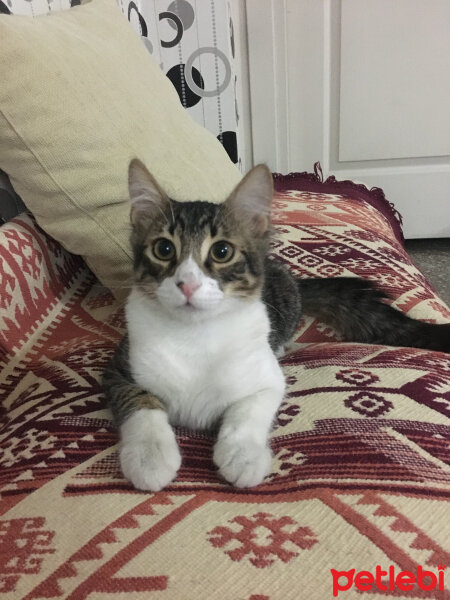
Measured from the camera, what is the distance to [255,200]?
893mm

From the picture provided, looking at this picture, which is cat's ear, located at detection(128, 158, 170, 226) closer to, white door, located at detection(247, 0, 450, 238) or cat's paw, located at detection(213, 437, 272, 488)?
cat's paw, located at detection(213, 437, 272, 488)

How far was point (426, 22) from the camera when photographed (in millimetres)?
2492

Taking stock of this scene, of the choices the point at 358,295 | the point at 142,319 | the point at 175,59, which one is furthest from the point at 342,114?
the point at 142,319

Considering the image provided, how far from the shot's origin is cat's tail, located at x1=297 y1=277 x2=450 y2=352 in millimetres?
1025

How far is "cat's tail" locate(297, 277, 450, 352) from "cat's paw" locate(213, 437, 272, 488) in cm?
51

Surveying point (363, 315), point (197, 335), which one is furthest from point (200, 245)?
point (363, 315)

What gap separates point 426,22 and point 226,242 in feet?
7.61

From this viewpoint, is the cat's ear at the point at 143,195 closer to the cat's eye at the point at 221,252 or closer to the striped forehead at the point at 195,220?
the striped forehead at the point at 195,220

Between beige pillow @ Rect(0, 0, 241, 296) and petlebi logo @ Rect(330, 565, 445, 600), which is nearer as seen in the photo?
petlebi logo @ Rect(330, 565, 445, 600)

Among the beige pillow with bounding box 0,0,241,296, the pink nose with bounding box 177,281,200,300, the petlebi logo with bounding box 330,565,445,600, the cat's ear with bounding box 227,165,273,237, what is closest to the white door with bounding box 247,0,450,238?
the beige pillow with bounding box 0,0,241,296

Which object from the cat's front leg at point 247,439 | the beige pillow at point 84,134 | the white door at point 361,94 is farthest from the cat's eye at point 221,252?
the white door at point 361,94

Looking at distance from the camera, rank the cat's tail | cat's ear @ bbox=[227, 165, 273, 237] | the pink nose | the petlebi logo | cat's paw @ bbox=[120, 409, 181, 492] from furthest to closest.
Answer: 1. the cat's tail
2. cat's ear @ bbox=[227, 165, 273, 237]
3. the pink nose
4. cat's paw @ bbox=[120, 409, 181, 492]
5. the petlebi logo

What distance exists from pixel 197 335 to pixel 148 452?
0.23m

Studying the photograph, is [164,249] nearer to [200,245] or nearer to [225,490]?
[200,245]
